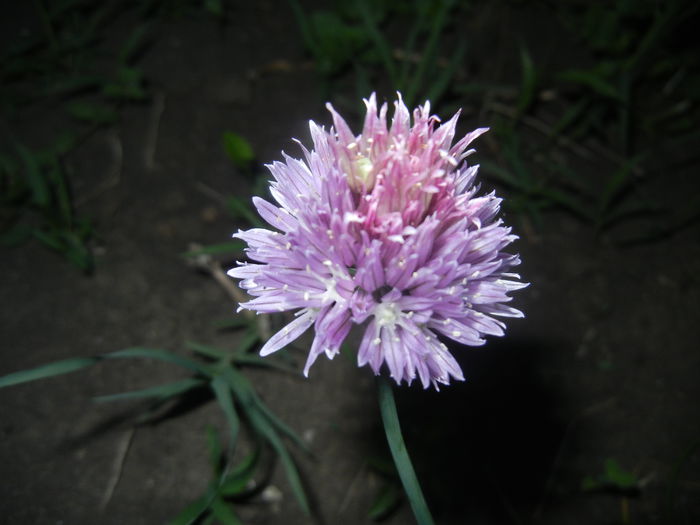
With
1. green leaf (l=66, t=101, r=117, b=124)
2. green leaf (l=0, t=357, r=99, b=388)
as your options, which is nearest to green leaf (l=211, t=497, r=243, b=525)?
green leaf (l=0, t=357, r=99, b=388)

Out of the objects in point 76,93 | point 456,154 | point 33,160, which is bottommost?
point 456,154

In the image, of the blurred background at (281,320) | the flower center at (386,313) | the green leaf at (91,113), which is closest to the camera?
the flower center at (386,313)

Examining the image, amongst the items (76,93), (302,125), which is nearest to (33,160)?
(76,93)

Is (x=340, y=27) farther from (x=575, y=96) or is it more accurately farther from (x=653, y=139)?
(x=653, y=139)

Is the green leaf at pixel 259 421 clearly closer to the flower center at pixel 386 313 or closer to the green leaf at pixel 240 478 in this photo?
the green leaf at pixel 240 478

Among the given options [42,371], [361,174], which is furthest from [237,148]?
[42,371]

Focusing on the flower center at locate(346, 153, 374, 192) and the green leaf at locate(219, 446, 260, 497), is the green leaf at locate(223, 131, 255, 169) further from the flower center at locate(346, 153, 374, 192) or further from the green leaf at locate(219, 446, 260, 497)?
the green leaf at locate(219, 446, 260, 497)

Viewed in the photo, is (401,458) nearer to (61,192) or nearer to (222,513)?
(222,513)

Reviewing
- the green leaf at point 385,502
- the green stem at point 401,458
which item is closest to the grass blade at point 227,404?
the green leaf at point 385,502
